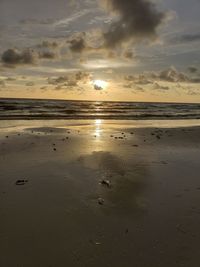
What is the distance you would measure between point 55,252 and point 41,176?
3.76 metres

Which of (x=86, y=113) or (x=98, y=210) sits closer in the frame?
(x=98, y=210)

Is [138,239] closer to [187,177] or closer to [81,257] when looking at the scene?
[81,257]

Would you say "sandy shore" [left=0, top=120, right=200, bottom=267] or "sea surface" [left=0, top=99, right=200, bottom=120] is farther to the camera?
"sea surface" [left=0, top=99, right=200, bottom=120]

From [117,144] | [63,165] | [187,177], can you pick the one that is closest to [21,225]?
[63,165]

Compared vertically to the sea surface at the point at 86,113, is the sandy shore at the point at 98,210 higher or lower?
higher

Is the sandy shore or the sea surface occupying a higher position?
the sandy shore

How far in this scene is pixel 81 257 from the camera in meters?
4.21

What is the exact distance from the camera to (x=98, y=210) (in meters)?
5.77

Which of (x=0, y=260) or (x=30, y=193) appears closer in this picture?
(x=0, y=260)

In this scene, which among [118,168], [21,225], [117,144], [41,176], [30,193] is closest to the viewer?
[21,225]

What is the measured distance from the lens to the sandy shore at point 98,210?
4273 mm

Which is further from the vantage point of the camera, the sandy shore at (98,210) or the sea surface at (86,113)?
the sea surface at (86,113)

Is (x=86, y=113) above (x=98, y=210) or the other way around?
the other way around

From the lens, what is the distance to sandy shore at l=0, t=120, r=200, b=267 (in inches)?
168
